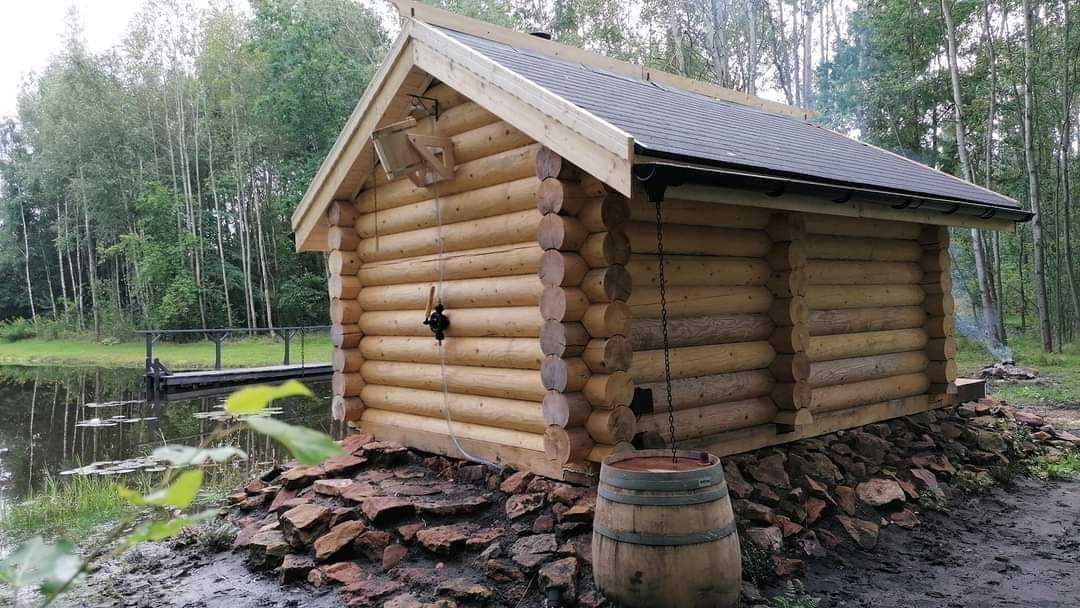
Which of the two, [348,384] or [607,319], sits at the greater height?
[607,319]

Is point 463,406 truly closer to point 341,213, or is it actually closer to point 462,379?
point 462,379

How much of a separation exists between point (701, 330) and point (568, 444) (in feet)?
4.90

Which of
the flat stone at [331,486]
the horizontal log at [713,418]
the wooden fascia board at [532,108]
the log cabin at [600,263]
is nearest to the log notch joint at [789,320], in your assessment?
the log cabin at [600,263]

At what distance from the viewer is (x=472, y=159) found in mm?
6516

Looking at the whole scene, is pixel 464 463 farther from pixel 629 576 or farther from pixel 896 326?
pixel 896 326

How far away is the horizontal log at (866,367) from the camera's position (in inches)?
279

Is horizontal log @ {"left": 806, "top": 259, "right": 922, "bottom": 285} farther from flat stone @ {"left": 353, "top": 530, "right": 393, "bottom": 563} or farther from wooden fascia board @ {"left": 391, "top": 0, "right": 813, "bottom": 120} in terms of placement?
flat stone @ {"left": 353, "top": 530, "right": 393, "bottom": 563}

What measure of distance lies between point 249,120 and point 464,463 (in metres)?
26.7

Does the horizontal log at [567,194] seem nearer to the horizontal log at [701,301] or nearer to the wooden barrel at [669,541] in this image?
the horizontal log at [701,301]

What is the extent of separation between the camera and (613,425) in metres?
5.31

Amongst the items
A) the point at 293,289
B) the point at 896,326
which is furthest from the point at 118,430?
the point at 293,289

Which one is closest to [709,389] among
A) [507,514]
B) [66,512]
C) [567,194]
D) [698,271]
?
[698,271]

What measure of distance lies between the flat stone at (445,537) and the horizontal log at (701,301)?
6.42 feet

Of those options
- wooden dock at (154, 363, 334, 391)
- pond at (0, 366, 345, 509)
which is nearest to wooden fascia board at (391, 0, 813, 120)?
pond at (0, 366, 345, 509)
